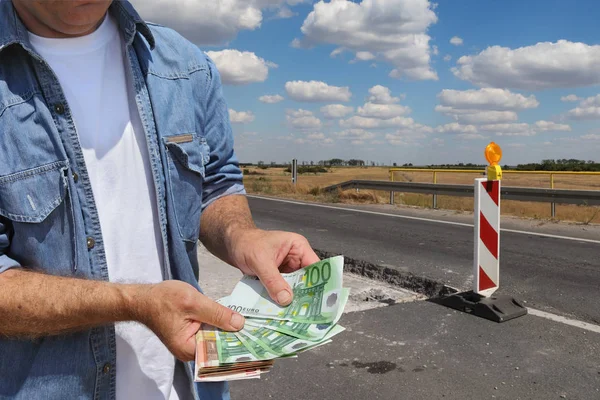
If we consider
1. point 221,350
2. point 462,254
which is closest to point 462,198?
point 462,254

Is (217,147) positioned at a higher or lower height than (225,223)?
higher

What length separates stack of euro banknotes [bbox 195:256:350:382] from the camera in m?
1.34

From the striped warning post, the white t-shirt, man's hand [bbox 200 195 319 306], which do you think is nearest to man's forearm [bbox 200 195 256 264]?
man's hand [bbox 200 195 319 306]

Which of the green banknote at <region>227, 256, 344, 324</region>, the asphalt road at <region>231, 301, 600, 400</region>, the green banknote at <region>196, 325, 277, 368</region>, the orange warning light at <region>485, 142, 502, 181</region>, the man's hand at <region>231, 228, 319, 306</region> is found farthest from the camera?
the orange warning light at <region>485, 142, 502, 181</region>

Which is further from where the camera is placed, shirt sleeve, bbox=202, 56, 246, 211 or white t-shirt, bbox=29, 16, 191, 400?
shirt sleeve, bbox=202, 56, 246, 211

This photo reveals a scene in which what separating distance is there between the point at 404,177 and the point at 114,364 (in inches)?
878

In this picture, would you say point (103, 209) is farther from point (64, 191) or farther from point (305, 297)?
point (305, 297)

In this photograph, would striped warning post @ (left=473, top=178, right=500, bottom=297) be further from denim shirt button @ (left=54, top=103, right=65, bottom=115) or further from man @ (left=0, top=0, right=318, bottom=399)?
denim shirt button @ (left=54, top=103, right=65, bottom=115)

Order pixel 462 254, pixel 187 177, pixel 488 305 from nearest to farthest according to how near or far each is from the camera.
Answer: pixel 187 177 → pixel 488 305 → pixel 462 254

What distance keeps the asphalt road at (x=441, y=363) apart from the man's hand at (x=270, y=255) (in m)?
2.12

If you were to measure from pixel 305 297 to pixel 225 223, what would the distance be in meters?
0.40

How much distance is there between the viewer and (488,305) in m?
5.31

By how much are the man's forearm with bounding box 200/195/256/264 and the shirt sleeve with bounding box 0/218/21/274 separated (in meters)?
0.66

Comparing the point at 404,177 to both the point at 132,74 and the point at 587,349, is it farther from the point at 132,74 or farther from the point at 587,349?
the point at 132,74
